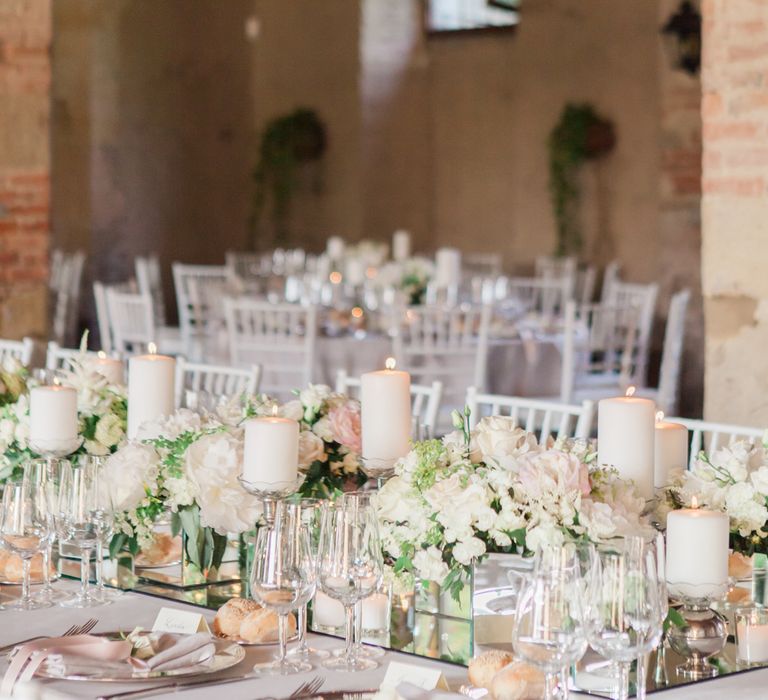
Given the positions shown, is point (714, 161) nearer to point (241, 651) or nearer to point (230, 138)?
point (241, 651)

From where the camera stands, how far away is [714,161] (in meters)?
3.84

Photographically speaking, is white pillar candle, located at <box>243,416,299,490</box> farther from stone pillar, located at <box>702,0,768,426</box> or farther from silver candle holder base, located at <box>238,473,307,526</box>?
stone pillar, located at <box>702,0,768,426</box>

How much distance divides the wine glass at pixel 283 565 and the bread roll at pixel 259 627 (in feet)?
0.63

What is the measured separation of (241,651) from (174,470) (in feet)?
1.39

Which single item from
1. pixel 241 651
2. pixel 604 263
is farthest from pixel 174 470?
pixel 604 263

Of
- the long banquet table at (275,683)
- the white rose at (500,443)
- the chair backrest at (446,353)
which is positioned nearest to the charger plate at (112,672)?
the long banquet table at (275,683)

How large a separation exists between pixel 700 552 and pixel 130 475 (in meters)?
0.94

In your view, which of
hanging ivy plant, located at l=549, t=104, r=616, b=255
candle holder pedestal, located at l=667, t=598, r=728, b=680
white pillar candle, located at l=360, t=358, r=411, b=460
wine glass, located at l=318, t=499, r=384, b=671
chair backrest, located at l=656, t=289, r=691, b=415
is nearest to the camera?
wine glass, located at l=318, t=499, r=384, b=671

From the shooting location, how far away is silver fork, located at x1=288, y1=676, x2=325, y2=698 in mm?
1896

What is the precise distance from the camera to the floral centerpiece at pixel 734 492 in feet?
7.07

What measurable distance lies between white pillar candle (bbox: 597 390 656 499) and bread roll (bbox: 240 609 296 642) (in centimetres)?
57

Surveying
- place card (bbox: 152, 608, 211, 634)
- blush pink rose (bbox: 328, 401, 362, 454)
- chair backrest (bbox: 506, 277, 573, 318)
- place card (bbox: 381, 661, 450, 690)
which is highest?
chair backrest (bbox: 506, 277, 573, 318)

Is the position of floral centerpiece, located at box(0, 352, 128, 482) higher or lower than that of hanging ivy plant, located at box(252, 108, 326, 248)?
lower

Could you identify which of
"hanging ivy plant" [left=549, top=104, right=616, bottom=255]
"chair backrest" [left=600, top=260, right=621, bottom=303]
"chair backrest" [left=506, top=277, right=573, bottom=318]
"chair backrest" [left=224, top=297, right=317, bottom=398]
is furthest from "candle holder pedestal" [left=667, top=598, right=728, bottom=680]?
"hanging ivy plant" [left=549, top=104, right=616, bottom=255]
